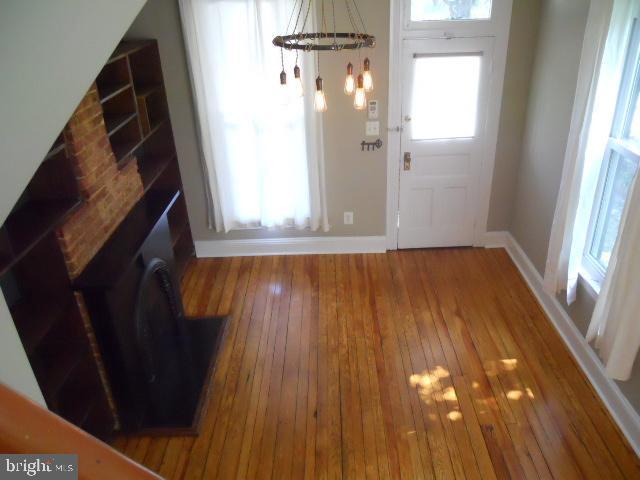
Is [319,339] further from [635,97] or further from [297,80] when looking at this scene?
[635,97]

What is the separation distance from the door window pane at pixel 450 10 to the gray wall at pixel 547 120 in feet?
1.56

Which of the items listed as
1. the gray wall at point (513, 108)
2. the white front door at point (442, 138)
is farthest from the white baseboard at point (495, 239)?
the white front door at point (442, 138)

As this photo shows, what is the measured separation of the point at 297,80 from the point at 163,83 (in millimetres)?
2200

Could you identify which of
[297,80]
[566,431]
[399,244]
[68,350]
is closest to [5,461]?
[297,80]

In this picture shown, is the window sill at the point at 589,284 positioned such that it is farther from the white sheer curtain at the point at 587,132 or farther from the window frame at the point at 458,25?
the window frame at the point at 458,25

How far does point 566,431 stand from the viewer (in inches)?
121

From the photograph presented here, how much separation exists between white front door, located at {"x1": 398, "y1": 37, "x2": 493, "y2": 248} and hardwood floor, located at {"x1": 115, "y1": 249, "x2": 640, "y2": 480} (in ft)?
1.35

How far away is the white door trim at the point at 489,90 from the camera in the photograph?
411 centimetres

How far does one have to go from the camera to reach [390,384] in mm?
3467

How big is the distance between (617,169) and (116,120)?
3464mm

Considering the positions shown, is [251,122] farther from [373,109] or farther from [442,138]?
[442,138]

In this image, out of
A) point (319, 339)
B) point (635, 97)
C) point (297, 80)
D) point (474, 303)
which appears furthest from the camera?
point (474, 303)

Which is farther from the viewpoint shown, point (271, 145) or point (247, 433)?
point (271, 145)

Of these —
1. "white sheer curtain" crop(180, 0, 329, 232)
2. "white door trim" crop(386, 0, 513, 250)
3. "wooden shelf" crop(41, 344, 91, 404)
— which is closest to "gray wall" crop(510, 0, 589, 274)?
"white door trim" crop(386, 0, 513, 250)
